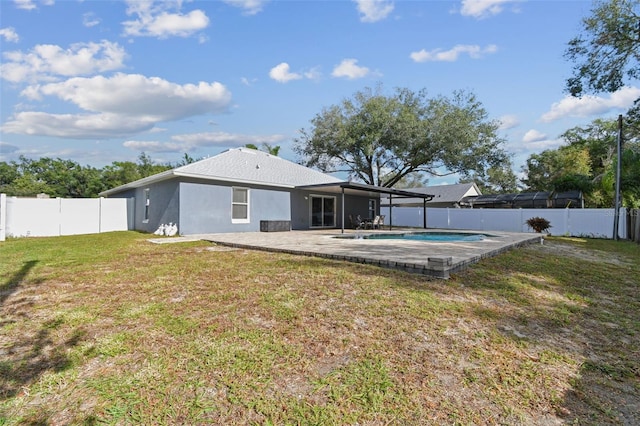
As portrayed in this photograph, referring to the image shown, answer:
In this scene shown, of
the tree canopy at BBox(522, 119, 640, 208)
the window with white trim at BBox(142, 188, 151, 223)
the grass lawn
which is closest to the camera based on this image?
the grass lawn

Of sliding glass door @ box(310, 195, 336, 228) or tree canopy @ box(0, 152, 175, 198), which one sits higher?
A: tree canopy @ box(0, 152, 175, 198)

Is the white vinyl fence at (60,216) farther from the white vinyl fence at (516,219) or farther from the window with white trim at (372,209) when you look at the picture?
the white vinyl fence at (516,219)

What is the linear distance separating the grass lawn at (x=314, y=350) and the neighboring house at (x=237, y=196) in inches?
284

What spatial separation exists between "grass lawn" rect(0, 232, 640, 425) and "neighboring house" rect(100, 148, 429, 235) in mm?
7202

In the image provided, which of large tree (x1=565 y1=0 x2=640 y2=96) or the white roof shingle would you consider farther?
large tree (x1=565 y1=0 x2=640 y2=96)

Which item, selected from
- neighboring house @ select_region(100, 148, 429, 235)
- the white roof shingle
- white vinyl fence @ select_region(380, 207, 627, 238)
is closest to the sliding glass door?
neighboring house @ select_region(100, 148, 429, 235)

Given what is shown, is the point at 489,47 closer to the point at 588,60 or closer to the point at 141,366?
the point at 588,60

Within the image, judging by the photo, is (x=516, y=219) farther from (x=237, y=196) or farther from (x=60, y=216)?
(x=60, y=216)

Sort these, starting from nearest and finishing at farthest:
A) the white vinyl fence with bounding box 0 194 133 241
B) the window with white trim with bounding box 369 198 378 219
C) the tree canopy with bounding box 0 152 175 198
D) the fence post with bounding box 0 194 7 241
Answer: the fence post with bounding box 0 194 7 241 < the white vinyl fence with bounding box 0 194 133 241 < the window with white trim with bounding box 369 198 378 219 < the tree canopy with bounding box 0 152 175 198

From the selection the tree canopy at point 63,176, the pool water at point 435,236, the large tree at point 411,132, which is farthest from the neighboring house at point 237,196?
the tree canopy at point 63,176

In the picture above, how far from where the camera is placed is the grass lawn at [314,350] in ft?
6.55

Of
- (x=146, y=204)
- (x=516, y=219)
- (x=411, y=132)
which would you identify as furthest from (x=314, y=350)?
(x=411, y=132)

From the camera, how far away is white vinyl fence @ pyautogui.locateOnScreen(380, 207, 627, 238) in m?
15.1

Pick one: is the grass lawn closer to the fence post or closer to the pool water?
the pool water
